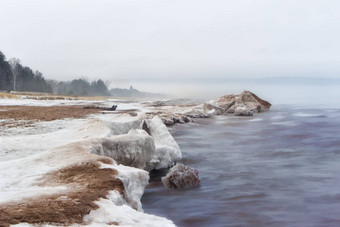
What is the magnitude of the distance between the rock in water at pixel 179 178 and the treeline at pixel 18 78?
9469 centimetres

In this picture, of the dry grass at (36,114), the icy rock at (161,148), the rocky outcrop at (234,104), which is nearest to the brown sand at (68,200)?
the icy rock at (161,148)

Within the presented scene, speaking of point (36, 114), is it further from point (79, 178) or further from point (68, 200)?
point (68, 200)

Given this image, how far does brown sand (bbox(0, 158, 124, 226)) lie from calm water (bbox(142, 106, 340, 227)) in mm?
2191

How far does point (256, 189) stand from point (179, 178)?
2319mm

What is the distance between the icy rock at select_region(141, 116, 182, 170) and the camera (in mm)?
12155

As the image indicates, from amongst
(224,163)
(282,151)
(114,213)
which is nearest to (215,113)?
(282,151)

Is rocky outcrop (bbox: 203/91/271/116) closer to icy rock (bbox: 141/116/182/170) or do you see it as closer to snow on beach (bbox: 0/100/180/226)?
icy rock (bbox: 141/116/182/170)

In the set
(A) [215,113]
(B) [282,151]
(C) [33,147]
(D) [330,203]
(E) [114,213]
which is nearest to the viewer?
(E) [114,213]

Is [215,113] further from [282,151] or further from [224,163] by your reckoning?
[224,163]

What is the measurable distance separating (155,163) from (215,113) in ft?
109

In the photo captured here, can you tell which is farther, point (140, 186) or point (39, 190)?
point (140, 186)

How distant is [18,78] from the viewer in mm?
116938

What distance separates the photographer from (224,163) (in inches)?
569

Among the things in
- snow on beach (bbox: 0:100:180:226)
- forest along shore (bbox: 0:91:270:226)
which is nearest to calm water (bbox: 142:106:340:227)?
forest along shore (bbox: 0:91:270:226)
